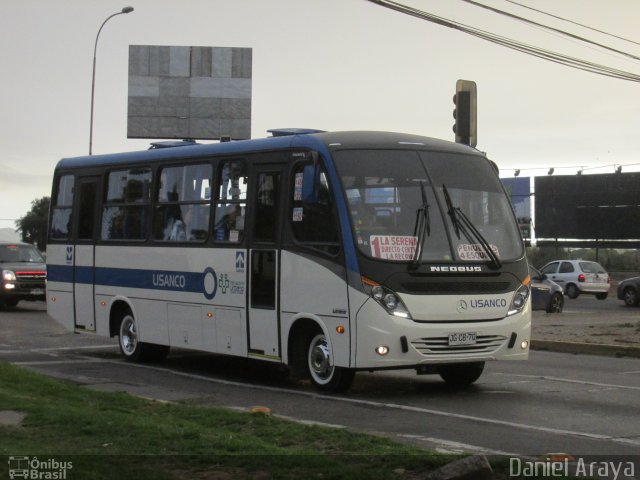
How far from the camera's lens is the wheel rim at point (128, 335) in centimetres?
1706

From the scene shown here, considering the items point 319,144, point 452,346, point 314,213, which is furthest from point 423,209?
point 452,346

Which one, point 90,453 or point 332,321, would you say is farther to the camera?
point 332,321

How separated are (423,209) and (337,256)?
1.13 meters

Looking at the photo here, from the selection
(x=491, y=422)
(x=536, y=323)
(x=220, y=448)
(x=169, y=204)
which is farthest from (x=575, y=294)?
(x=220, y=448)

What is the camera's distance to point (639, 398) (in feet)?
41.3

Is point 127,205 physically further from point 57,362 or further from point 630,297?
point 630,297

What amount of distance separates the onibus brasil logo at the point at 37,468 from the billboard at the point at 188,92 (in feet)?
151

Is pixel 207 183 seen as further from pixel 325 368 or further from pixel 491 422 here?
pixel 491 422

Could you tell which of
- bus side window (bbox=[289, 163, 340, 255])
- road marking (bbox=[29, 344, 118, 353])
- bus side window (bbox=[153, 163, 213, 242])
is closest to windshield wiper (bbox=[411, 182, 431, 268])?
bus side window (bbox=[289, 163, 340, 255])

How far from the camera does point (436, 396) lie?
1300cm

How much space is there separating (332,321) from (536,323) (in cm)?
1303

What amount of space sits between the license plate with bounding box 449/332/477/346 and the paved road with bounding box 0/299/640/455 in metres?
0.63

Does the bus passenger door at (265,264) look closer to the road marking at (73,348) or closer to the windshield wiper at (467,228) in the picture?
the windshield wiper at (467,228)

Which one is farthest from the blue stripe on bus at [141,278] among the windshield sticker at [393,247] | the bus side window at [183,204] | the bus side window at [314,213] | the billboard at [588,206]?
the billboard at [588,206]
